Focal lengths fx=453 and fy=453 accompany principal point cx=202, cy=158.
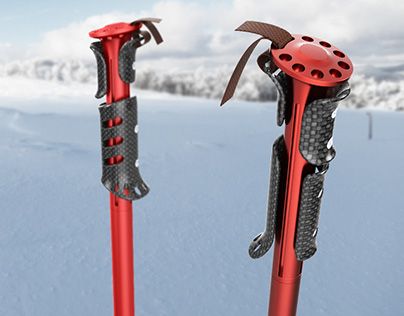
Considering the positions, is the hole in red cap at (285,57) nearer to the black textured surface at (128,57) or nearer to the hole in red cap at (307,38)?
the hole in red cap at (307,38)

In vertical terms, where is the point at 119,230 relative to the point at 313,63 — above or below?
below

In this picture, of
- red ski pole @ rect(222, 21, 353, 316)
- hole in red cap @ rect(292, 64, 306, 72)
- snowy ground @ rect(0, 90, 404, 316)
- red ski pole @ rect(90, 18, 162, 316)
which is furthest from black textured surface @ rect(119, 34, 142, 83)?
snowy ground @ rect(0, 90, 404, 316)

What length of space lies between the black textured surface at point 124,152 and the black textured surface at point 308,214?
0.30 meters

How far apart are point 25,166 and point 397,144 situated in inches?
94.7

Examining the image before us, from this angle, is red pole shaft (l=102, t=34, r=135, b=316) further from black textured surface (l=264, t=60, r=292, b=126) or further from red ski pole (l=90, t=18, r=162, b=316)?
black textured surface (l=264, t=60, r=292, b=126)

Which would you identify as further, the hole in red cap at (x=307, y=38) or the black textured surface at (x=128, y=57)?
the black textured surface at (x=128, y=57)

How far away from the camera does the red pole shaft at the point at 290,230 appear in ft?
2.21

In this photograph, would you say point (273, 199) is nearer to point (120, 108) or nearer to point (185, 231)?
point (120, 108)

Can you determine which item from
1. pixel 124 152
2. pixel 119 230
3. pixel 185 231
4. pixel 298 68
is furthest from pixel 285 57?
pixel 185 231

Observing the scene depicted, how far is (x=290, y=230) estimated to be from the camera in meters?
0.75

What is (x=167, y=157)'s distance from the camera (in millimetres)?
2359

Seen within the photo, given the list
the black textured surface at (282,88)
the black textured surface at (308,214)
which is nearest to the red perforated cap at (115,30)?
the black textured surface at (282,88)

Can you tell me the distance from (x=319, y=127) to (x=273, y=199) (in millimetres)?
149

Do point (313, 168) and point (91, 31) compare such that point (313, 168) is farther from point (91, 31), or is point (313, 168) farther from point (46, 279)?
point (46, 279)
